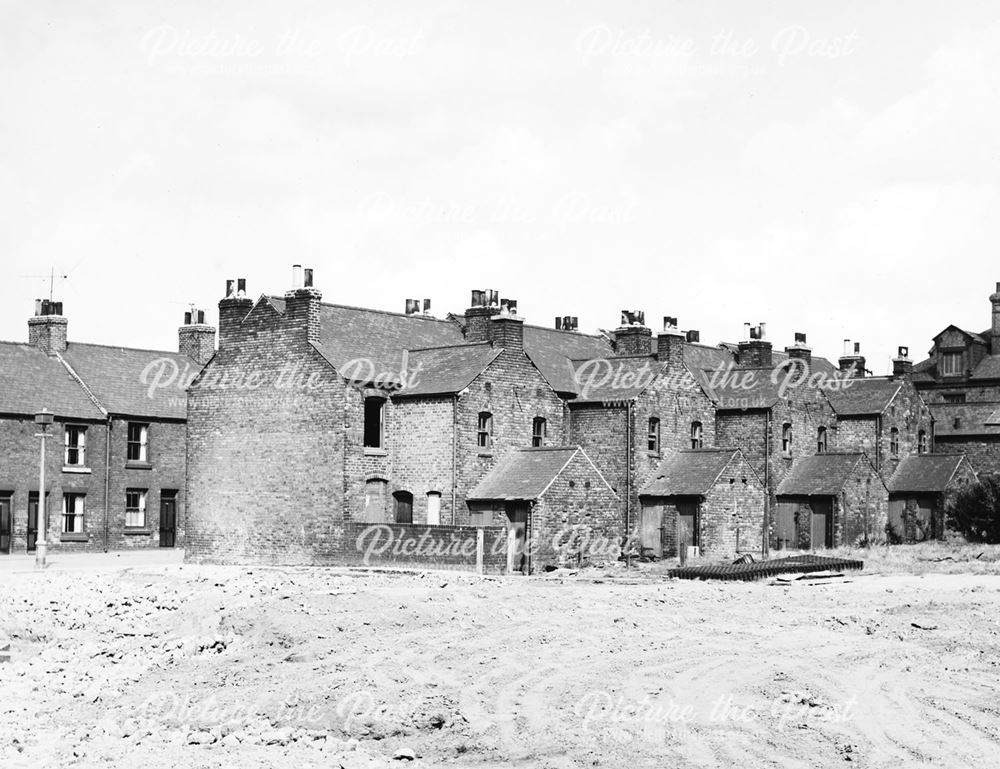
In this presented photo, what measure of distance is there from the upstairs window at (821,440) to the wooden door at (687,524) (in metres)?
11.4

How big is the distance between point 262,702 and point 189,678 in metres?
3.09

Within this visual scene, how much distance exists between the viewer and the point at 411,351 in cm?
4725

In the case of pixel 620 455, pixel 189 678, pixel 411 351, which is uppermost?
pixel 411 351

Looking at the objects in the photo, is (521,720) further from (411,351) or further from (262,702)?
(411,351)

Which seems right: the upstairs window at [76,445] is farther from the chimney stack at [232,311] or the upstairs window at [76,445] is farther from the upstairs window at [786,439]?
the upstairs window at [786,439]

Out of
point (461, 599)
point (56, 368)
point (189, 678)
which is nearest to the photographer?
point (189, 678)

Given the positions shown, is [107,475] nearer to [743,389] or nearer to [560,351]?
[560,351]

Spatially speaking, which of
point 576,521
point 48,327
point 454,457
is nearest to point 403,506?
point 454,457

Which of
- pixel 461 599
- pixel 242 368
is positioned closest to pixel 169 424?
pixel 242 368

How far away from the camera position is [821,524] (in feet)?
170

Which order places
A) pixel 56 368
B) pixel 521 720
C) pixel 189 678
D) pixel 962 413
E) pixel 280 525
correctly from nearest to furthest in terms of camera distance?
pixel 521 720
pixel 189 678
pixel 280 525
pixel 56 368
pixel 962 413

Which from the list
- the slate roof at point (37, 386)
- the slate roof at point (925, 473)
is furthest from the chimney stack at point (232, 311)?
the slate roof at point (925, 473)

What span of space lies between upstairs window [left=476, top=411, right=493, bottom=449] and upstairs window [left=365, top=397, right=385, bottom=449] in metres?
2.95

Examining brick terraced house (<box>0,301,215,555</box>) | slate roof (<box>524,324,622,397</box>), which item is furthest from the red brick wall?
brick terraced house (<box>0,301,215,555</box>)
